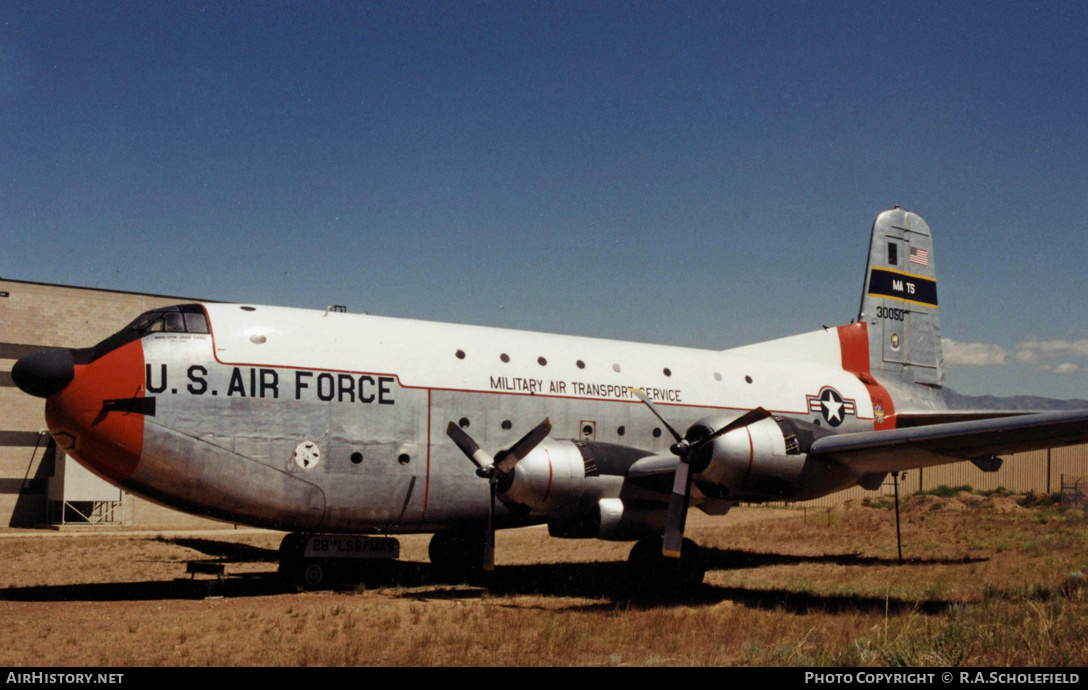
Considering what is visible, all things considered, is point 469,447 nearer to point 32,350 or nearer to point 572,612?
point 572,612

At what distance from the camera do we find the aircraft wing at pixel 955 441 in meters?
13.6

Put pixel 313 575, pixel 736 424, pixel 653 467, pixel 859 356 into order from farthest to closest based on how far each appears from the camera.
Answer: pixel 859 356 < pixel 313 575 < pixel 653 467 < pixel 736 424

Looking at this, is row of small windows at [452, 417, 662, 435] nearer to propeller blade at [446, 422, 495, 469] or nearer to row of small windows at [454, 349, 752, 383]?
propeller blade at [446, 422, 495, 469]

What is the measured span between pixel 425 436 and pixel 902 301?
14829 millimetres

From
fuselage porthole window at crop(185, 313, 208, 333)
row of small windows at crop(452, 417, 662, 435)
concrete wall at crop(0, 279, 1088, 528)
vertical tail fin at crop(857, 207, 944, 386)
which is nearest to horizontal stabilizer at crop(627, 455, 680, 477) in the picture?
row of small windows at crop(452, 417, 662, 435)

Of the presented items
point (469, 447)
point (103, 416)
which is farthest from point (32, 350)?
point (469, 447)

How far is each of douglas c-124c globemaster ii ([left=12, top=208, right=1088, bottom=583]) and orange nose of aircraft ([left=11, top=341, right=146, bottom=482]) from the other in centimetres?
2

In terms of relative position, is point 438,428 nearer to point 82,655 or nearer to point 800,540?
point 82,655

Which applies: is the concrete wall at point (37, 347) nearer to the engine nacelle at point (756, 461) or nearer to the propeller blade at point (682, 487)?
the propeller blade at point (682, 487)

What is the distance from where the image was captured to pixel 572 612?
13.9 m

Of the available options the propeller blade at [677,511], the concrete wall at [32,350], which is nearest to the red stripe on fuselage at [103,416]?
the propeller blade at [677,511]

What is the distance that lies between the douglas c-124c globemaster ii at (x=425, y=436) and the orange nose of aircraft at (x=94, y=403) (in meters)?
0.02

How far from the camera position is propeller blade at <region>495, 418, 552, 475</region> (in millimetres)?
14641
